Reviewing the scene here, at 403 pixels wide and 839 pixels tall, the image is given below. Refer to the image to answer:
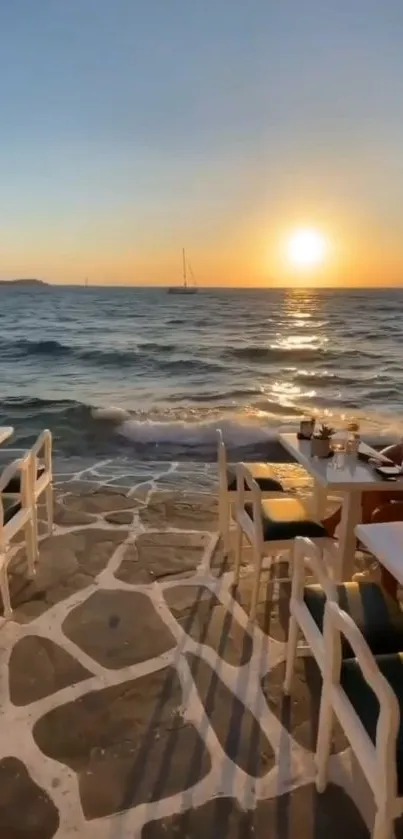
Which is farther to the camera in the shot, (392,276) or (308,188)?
(392,276)

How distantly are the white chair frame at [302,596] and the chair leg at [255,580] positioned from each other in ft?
1.58

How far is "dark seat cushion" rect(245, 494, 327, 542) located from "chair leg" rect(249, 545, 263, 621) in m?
0.08

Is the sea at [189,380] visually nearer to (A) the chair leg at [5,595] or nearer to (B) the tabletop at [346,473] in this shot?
(B) the tabletop at [346,473]

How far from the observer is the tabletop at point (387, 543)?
5.95 ft

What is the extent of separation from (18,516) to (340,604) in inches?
71.6

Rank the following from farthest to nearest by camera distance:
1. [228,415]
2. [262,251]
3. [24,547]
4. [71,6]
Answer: [262,251] → [228,415] → [71,6] → [24,547]

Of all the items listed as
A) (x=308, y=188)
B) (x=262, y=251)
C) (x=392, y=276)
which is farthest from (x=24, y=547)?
(x=392, y=276)

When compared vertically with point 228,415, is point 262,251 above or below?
above

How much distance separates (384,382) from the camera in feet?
46.8

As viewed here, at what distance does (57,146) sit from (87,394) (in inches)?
210

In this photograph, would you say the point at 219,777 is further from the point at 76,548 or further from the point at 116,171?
the point at 116,171

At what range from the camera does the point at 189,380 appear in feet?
46.5

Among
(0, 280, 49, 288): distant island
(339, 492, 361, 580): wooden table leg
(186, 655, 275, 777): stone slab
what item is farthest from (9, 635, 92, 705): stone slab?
(0, 280, 49, 288): distant island

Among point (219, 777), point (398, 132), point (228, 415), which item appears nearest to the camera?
point (219, 777)
